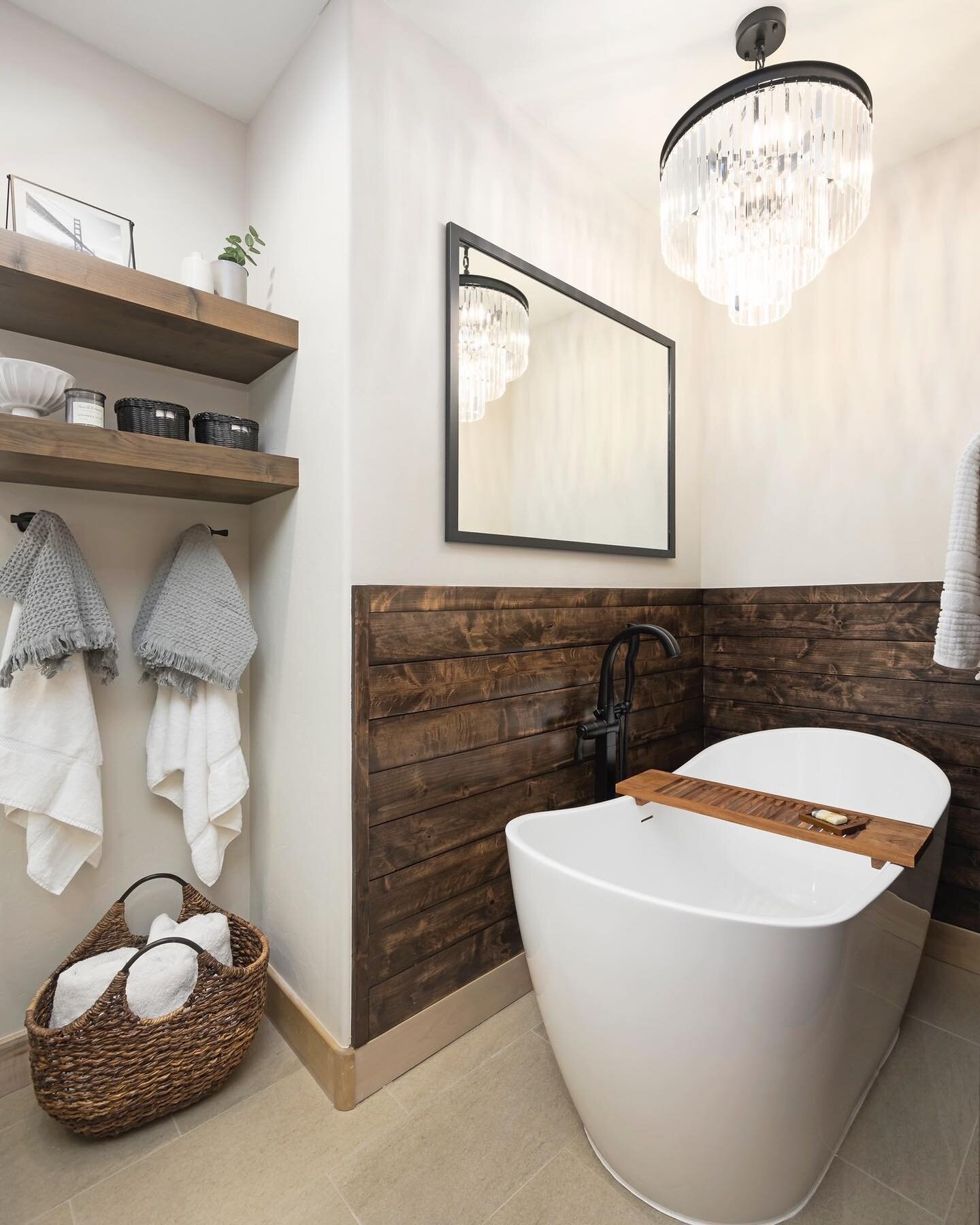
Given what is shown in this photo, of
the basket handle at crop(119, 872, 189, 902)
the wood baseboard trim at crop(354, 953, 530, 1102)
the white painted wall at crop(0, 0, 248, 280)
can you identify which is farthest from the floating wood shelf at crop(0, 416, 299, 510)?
the wood baseboard trim at crop(354, 953, 530, 1102)

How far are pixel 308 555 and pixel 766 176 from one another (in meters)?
1.33

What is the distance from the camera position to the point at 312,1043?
4.82ft

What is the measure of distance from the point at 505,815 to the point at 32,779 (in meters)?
1.09

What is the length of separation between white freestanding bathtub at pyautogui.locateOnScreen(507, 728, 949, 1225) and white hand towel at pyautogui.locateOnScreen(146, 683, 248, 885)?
773 mm

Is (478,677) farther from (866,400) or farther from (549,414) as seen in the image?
(866,400)

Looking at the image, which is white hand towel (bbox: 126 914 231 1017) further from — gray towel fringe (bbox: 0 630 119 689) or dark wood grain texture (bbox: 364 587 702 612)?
dark wood grain texture (bbox: 364 587 702 612)

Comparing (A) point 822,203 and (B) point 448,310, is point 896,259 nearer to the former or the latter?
(A) point 822,203

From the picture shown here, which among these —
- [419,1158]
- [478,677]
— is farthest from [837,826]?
[419,1158]

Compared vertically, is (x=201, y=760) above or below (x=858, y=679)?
below

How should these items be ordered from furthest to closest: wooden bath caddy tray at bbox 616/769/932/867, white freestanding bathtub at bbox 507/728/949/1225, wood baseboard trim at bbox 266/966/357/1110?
wood baseboard trim at bbox 266/966/357/1110, wooden bath caddy tray at bbox 616/769/932/867, white freestanding bathtub at bbox 507/728/949/1225

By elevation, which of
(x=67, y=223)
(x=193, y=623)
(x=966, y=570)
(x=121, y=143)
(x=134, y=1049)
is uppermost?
(x=121, y=143)

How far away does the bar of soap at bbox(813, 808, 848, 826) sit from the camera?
1.41 metres

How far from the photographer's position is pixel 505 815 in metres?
1.68

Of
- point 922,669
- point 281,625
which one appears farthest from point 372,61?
point 922,669
